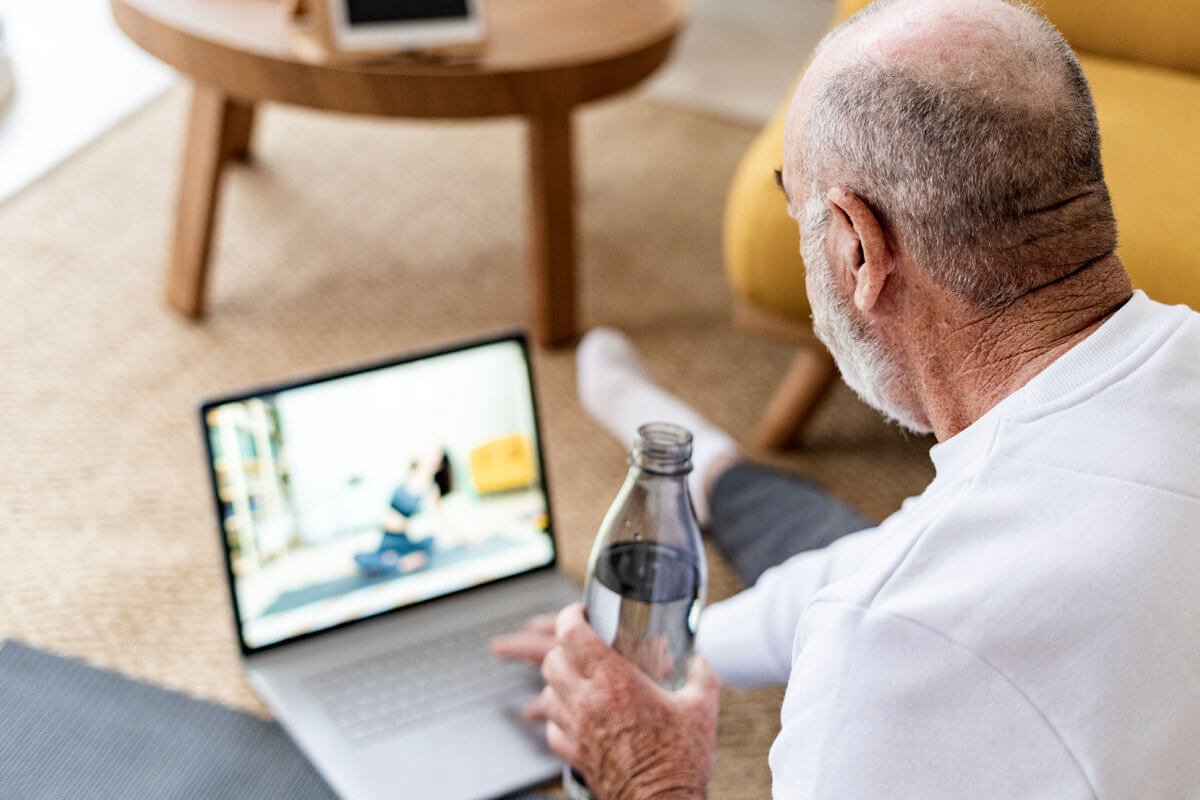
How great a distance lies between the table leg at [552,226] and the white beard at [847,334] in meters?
0.83

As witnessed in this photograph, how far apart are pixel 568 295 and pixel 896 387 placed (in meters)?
1.00

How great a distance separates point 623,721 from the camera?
0.89m

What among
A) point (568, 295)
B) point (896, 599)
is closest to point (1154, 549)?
point (896, 599)

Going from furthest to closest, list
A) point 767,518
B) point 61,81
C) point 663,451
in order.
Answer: point 61,81 → point 767,518 → point 663,451

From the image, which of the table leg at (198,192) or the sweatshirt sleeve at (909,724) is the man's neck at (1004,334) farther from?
the table leg at (198,192)

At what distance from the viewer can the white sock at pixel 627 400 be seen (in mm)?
1502

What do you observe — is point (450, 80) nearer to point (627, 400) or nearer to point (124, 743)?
point (627, 400)

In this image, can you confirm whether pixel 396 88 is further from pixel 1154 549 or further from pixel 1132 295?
pixel 1154 549

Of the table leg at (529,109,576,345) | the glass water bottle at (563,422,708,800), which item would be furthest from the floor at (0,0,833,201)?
the glass water bottle at (563,422,708,800)

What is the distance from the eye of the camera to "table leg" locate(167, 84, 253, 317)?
1635mm

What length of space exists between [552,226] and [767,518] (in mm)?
571

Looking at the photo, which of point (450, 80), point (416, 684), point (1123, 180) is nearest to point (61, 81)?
point (450, 80)

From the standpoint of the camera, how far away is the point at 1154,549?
59 centimetres

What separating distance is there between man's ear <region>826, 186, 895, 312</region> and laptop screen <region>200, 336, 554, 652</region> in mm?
513
